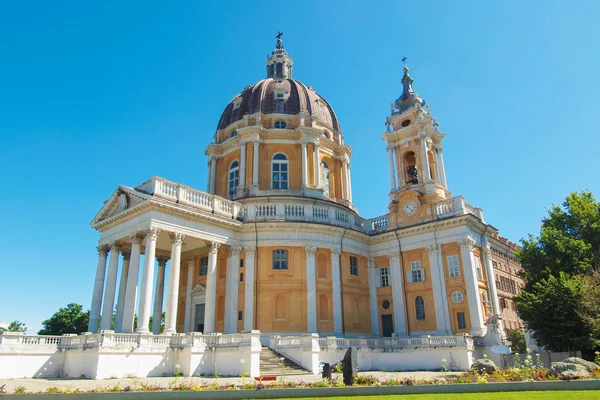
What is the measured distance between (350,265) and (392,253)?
3.08 metres

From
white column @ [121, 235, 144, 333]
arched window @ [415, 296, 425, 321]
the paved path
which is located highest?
white column @ [121, 235, 144, 333]

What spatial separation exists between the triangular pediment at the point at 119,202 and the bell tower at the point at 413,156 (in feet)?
57.9

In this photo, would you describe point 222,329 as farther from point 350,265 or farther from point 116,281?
point 350,265

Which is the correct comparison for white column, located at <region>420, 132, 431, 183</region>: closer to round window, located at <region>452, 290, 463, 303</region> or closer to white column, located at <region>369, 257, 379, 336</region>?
white column, located at <region>369, 257, 379, 336</region>

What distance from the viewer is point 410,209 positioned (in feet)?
104

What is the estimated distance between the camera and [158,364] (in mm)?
21391

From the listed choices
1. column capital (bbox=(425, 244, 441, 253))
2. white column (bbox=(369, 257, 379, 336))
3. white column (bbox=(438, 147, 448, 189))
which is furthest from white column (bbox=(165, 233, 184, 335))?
white column (bbox=(438, 147, 448, 189))

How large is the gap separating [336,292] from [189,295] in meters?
10.00

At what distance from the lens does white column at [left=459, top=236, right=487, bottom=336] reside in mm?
26656

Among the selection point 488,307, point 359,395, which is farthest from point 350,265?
point 359,395

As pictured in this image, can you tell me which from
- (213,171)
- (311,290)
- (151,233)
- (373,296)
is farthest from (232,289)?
(213,171)

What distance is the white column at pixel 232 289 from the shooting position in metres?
27.5

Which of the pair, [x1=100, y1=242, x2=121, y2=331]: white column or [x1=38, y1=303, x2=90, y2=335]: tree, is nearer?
[x1=100, y1=242, x2=121, y2=331]: white column

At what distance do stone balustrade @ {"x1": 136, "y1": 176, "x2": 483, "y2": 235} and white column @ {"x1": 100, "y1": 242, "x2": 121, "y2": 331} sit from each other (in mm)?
4276
